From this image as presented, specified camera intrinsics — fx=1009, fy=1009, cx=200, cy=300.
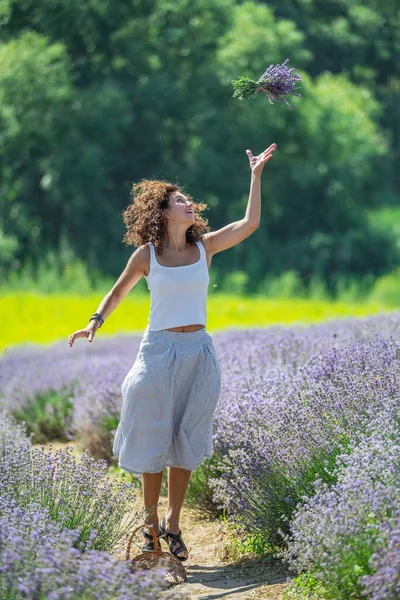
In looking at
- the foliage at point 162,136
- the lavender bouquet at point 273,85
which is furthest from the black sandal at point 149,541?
the foliage at point 162,136

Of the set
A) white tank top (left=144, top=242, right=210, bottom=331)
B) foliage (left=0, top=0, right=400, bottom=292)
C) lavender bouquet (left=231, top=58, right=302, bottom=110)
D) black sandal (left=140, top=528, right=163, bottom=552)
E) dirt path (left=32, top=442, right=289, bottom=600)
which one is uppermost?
foliage (left=0, top=0, right=400, bottom=292)

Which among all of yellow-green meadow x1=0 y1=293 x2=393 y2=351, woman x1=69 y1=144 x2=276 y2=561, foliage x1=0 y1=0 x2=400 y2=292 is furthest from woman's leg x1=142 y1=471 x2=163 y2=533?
foliage x1=0 y1=0 x2=400 y2=292

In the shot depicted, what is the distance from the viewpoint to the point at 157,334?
438cm

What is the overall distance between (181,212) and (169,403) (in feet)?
2.77

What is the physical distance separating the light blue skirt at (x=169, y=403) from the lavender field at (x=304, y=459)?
22 cm

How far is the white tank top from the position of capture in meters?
4.36

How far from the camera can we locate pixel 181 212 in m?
4.47

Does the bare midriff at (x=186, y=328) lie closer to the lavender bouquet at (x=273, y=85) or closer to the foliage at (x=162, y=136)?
the lavender bouquet at (x=273, y=85)

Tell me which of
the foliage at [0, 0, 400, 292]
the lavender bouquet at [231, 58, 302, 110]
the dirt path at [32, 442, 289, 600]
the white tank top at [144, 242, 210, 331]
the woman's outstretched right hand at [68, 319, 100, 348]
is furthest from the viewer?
the foliage at [0, 0, 400, 292]

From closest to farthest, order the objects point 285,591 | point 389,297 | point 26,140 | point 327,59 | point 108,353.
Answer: point 285,591 → point 108,353 → point 389,297 → point 26,140 → point 327,59

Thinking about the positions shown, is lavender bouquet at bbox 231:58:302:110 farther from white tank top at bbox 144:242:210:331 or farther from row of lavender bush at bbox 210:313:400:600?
row of lavender bush at bbox 210:313:400:600

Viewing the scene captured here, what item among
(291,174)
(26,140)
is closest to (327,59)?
(291,174)

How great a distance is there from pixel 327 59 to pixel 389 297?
64.6ft

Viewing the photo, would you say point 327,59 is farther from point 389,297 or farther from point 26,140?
point 389,297
